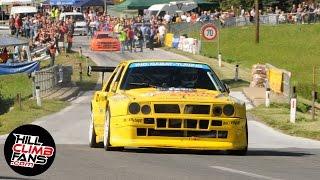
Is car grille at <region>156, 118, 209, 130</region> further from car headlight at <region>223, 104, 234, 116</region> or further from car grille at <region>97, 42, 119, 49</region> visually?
car grille at <region>97, 42, 119, 49</region>

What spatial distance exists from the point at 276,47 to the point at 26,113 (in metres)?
36.4

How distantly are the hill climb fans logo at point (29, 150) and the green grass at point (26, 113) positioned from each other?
14.6 metres

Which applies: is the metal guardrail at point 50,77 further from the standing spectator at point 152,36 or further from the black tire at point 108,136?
the standing spectator at point 152,36

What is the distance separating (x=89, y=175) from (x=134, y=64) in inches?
171

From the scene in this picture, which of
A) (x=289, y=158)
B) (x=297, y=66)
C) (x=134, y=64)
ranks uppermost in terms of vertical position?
(x=134, y=64)

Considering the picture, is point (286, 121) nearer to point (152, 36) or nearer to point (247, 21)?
point (152, 36)

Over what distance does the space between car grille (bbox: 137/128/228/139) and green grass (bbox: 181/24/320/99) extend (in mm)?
34204

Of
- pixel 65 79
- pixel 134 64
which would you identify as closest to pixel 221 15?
pixel 65 79

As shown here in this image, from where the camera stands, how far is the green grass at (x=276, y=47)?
174 ft

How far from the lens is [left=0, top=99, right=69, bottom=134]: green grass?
22820 mm

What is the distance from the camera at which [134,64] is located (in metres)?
14.1

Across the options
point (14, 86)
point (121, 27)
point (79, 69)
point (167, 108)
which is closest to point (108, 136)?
point (167, 108)

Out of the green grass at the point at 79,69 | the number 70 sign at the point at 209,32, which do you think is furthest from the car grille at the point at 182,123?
the number 70 sign at the point at 209,32

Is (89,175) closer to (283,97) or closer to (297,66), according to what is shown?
(283,97)
